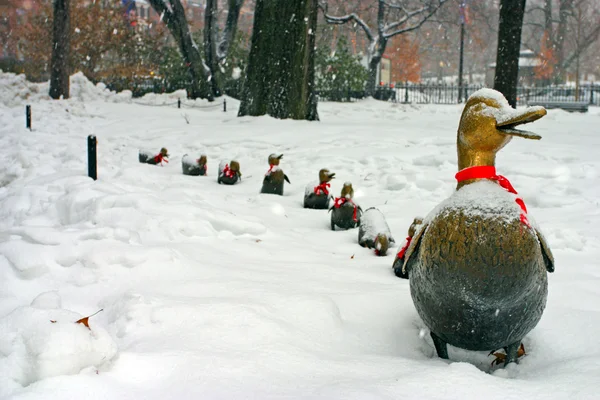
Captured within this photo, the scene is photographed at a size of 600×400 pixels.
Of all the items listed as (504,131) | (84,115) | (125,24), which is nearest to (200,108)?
(84,115)

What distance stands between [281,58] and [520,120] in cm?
1034

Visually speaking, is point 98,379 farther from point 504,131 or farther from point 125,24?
point 125,24

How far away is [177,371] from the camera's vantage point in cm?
221

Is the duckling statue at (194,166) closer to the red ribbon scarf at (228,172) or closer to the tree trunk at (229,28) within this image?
the red ribbon scarf at (228,172)

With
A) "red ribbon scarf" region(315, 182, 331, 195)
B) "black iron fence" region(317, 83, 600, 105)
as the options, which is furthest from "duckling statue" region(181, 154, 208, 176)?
"black iron fence" region(317, 83, 600, 105)

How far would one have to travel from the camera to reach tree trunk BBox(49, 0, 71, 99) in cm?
1908

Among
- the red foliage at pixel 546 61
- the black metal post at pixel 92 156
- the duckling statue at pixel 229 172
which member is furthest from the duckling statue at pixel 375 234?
the red foliage at pixel 546 61

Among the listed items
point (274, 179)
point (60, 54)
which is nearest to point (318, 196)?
point (274, 179)

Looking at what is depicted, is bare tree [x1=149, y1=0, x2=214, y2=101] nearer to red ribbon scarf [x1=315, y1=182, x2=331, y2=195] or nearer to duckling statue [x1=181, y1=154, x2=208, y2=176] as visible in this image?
duckling statue [x1=181, y1=154, x2=208, y2=176]

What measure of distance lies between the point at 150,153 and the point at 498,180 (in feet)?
23.5

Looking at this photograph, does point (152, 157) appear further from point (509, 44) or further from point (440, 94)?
point (440, 94)

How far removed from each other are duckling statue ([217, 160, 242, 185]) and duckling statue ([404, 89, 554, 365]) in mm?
4981

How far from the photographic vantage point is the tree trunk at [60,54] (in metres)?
19.1

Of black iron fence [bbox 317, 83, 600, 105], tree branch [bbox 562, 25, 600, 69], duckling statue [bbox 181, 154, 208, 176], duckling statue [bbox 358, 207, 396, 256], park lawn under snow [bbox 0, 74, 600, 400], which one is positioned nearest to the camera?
park lawn under snow [bbox 0, 74, 600, 400]
